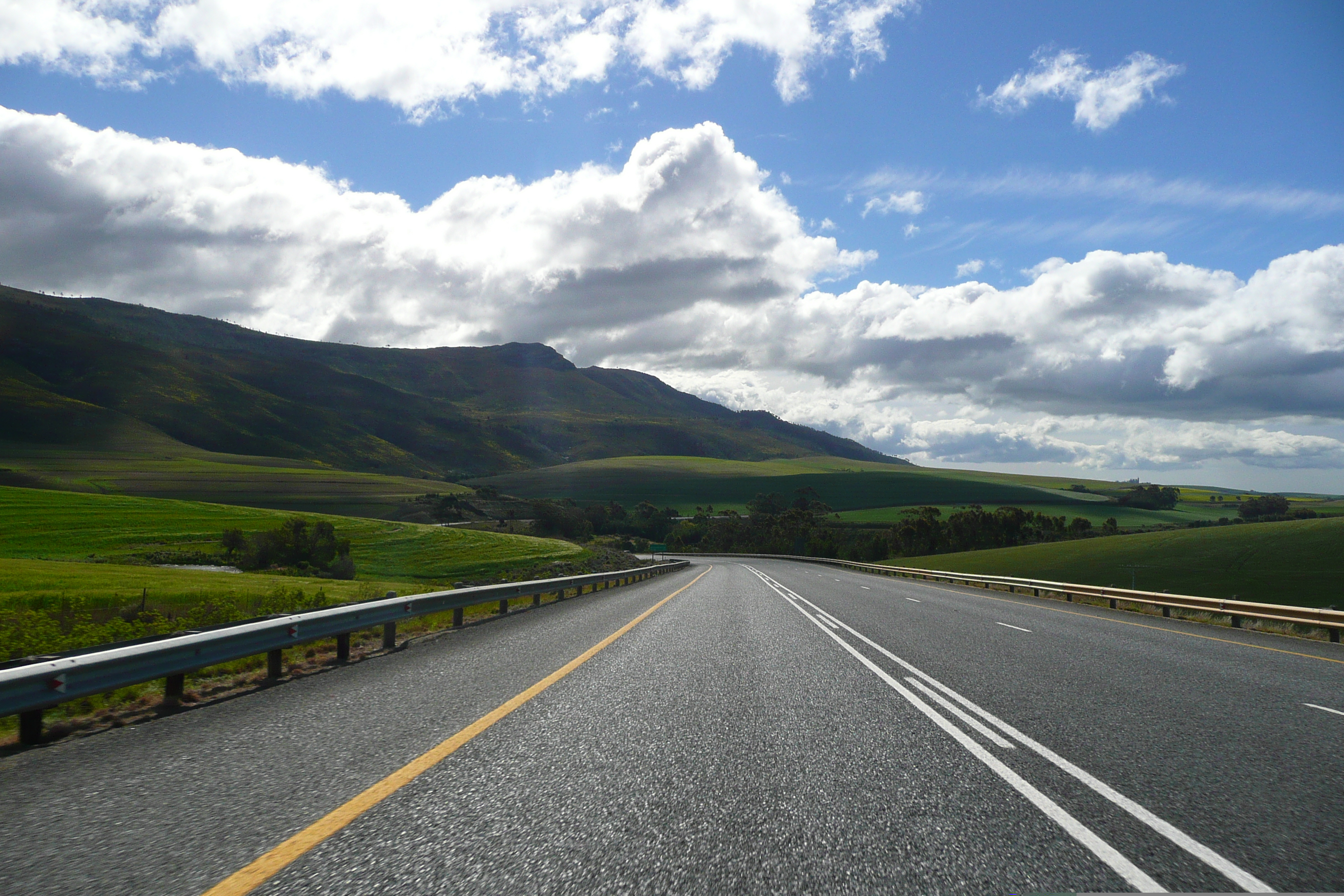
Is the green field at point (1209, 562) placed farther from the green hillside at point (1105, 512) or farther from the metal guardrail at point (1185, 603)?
the green hillside at point (1105, 512)

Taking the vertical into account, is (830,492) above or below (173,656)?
above

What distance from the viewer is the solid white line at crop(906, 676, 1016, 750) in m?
5.93

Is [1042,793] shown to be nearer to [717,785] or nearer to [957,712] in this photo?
[717,785]

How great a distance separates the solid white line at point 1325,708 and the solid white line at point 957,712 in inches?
141

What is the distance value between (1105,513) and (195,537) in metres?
138

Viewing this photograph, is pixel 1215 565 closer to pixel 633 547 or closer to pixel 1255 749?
pixel 1255 749

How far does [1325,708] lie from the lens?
7488 millimetres

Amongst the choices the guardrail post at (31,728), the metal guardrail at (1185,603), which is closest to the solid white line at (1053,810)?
the guardrail post at (31,728)

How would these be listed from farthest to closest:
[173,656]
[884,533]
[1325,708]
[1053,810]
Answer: [884,533] → [1325,708] → [173,656] → [1053,810]

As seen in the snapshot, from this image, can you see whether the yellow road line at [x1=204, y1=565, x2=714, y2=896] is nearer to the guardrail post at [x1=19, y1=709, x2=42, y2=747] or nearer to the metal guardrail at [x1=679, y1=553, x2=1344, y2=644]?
the guardrail post at [x1=19, y1=709, x2=42, y2=747]

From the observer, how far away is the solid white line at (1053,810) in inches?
138

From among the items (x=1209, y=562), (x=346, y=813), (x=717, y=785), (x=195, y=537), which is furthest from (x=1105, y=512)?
(x=346, y=813)

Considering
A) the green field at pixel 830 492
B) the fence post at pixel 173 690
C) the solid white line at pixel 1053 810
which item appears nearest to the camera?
the solid white line at pixel 1053 810

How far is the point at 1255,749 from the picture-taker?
5.83 m
